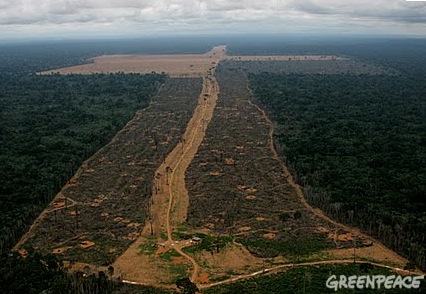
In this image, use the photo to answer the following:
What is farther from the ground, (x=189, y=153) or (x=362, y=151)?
(x=362, y=151)

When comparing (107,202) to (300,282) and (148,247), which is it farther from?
(300,282)

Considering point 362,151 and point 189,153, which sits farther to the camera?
point 189,153

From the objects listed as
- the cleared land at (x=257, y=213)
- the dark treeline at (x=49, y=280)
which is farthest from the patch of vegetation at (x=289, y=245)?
the dark treeline at (x=49, y=280)

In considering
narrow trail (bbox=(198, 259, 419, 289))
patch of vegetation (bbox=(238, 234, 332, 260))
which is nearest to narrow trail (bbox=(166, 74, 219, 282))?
narrow trail (bbox=(198, 259, 419, 289))

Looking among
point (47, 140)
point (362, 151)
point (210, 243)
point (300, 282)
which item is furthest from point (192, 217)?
point (47, 140)

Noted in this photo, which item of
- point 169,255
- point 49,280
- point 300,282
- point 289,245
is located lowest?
point 169,255

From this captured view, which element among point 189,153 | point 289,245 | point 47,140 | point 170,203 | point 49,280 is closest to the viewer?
point 49,280

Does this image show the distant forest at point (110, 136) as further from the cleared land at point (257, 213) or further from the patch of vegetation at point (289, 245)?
the patch of vegetation at point (289, 245)
